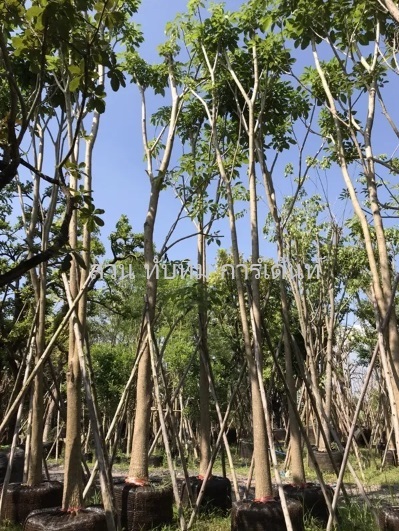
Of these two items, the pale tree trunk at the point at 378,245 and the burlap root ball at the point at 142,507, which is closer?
the pale tree trunk at the point at 378,245

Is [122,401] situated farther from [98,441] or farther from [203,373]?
[203,373]

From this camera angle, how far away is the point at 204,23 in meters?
4.70

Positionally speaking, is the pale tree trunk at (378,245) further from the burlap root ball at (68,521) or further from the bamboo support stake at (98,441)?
the burlap root ball at (68,521)

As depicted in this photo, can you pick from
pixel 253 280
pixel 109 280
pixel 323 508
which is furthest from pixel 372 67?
pixel 109 280

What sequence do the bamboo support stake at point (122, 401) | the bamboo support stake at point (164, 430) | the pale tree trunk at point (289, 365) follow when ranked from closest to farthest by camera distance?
the bamboo support stake at point (164, 430) < the bamboo support stake at point (122, 401) < the pale tree trunk at point (289, 365)

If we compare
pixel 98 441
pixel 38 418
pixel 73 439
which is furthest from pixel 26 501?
pixel 98 441

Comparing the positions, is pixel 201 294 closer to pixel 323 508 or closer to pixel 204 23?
pixel 323 508

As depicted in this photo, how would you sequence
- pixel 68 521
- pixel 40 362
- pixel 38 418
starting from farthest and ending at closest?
pixel 38 418, pixel 40 362, pixel 68 521

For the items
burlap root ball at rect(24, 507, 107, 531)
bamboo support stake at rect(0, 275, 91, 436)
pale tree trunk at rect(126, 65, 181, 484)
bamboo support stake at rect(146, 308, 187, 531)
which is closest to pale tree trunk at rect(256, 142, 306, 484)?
pale tree trunk at rect(126, 65, 181, 484)

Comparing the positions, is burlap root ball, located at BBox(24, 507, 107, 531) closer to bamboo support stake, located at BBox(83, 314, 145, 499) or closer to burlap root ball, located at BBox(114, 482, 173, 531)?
bamboo support stake, located at BBox(83, 314, 145, 499)

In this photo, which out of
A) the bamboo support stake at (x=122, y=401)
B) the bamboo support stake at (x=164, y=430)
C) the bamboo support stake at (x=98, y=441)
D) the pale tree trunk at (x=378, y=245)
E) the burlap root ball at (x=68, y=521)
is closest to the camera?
the bamboo support stake at (x=98, y=441)

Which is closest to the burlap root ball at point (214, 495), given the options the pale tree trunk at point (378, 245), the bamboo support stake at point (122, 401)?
the bamboo support stake at point (122, 401)

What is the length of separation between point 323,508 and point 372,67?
143 inches

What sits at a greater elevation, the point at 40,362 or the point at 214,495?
the point at 40,362
